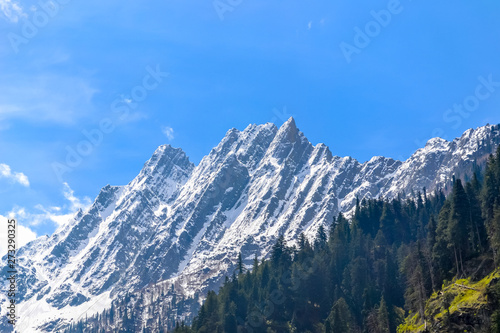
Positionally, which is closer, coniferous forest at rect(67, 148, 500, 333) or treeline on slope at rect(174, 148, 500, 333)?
coniferous forest at rect(67, 148, 500, 333)

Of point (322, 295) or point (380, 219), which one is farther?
point (380, 219)

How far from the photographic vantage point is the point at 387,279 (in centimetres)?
11288

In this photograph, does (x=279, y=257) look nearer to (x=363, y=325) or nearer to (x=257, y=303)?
(x=257, y=303)

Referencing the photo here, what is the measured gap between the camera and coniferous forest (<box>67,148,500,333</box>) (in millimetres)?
77688

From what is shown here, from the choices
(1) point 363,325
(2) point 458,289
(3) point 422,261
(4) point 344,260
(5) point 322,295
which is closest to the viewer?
(2) point 458,289

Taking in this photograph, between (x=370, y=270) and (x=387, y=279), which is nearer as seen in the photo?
(x=387, y=279)

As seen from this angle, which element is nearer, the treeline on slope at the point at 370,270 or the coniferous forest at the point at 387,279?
the coniferous forest at the point at 387,279

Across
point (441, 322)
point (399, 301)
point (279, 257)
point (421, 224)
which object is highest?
point (421, 224)

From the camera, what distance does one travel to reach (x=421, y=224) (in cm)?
14600

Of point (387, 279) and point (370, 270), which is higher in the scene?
point (370, 270)

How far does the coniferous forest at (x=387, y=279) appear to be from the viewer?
7769 centimetres

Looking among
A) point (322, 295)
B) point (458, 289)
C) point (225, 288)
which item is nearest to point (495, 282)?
point (458, 289)

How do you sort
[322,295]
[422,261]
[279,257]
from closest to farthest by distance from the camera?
[422,261] < [322,295] < [279,257]

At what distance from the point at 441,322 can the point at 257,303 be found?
183 feet
